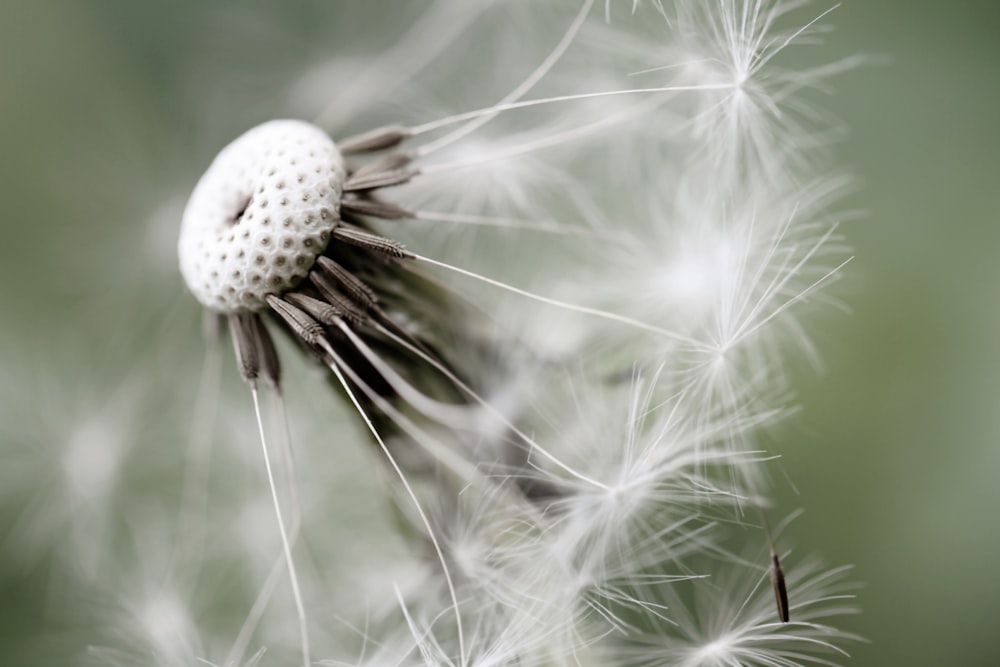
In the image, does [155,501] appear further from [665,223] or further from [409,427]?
[665,223]

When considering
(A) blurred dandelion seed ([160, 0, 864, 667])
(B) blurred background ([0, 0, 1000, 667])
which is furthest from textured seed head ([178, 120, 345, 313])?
(B) blurred background ([0, 0, 1000, 667])

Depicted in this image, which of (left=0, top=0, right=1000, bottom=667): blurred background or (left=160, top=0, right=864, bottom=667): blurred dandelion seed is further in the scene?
(left=0, top=0, right=1000, bottom=667): blurred background

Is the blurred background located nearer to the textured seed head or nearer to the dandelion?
the dandelion

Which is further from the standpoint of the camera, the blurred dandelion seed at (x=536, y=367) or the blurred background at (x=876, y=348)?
the blurred background at (x=876, y=348)

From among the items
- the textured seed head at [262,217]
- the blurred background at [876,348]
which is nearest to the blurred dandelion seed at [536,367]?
the textured seed head at [262,217]

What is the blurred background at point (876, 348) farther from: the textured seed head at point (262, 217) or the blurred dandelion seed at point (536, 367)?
the textured seed head at point (262, 217)

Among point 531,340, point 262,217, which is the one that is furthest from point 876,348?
point 262,217

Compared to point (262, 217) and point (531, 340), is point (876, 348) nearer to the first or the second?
point (531, 340)
